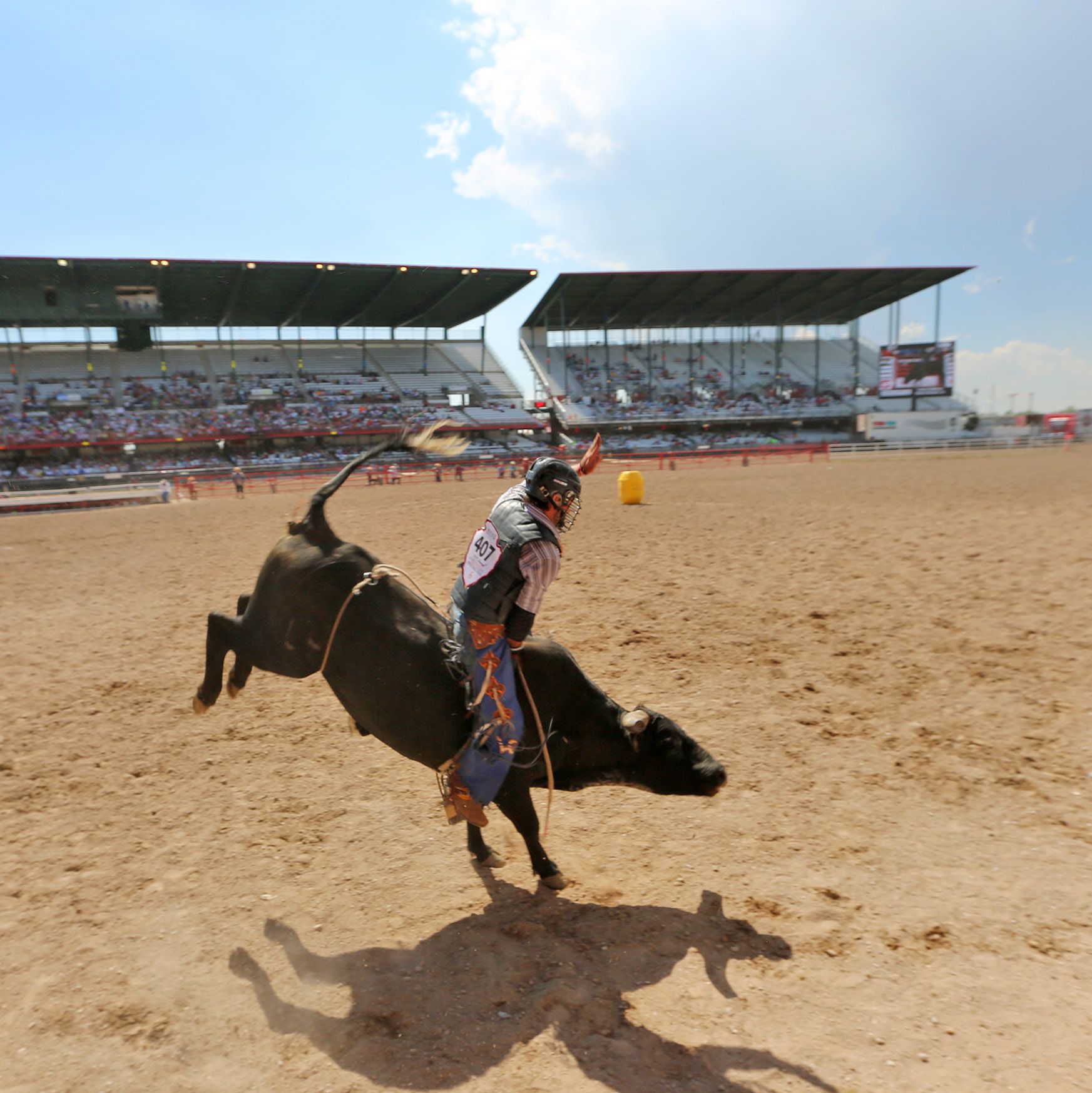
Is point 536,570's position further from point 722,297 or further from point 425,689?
point 722,297

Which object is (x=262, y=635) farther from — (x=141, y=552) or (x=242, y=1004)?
(x=141, y=552)

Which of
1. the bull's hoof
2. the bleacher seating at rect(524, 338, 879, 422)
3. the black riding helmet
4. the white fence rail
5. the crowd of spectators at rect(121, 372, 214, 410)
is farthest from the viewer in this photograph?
the bleacher seating at rect(524, 338, 879, 422)

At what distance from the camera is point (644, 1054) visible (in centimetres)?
285

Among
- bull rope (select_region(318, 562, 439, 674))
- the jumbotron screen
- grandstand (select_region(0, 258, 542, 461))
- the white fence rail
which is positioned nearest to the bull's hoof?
bull rope (select_region(318, 562, 439, 674))

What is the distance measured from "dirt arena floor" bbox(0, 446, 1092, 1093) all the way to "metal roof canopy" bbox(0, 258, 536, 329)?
141ft

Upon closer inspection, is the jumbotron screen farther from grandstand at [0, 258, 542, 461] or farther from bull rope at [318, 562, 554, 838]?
bull rope at [318, 562, 554, 838]

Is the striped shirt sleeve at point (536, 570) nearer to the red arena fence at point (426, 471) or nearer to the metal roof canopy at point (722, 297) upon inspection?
the red arena fence at point (426, 471)

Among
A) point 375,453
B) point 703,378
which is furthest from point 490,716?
point 703,378

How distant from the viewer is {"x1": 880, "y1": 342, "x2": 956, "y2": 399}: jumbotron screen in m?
54.1

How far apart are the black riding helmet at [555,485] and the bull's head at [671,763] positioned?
1215 millimetres

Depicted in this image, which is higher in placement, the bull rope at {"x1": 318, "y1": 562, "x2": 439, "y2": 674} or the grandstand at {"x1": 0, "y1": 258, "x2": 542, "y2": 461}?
the grandstand at {"x1": 0, "y1": 258, "x2": 542, "y2": 461}

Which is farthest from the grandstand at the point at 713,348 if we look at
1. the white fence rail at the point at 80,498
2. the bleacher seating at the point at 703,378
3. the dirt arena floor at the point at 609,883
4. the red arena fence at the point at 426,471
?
the dirt arena floor at the point at 609,883

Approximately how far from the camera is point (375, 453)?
4395 millimetres

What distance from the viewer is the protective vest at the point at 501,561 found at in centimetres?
348
